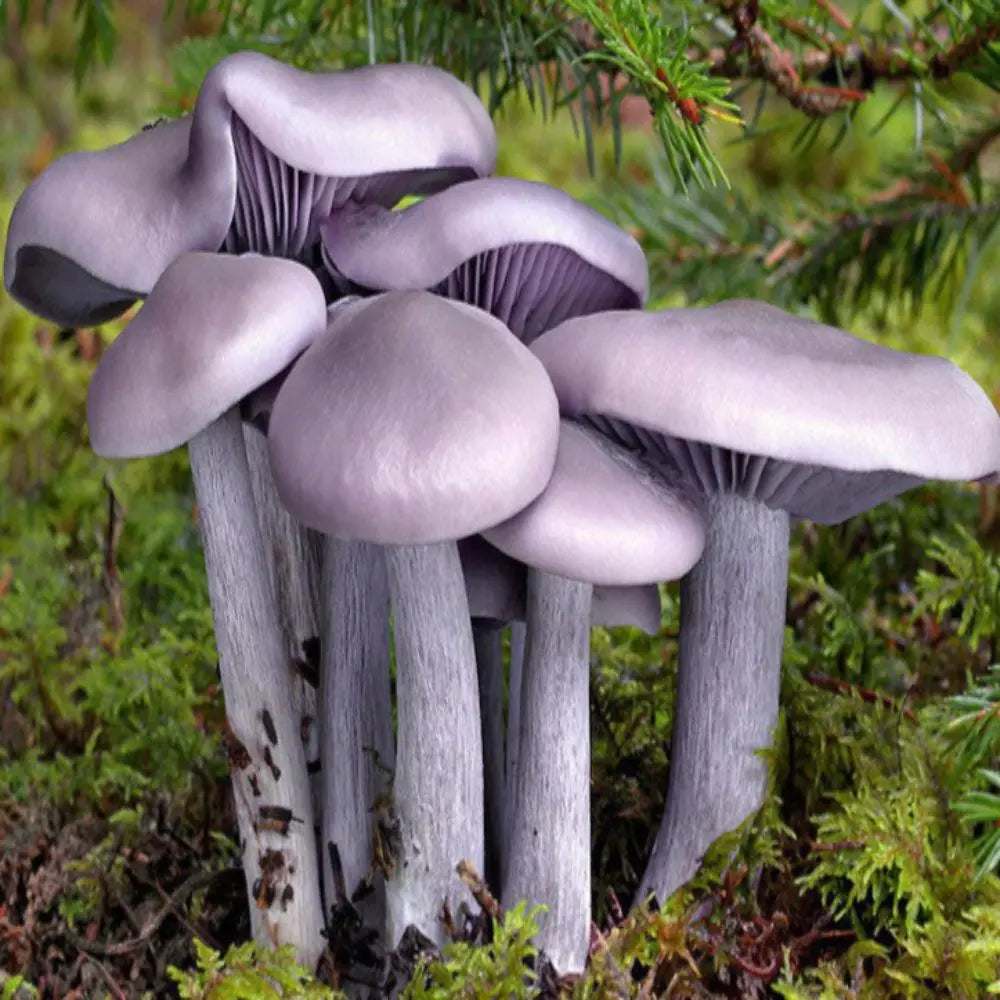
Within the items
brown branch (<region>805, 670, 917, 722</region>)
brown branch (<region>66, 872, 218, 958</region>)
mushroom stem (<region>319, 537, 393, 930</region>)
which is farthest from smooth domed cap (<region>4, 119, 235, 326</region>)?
brown branch (<region>805, 670, 917, 722</region>)

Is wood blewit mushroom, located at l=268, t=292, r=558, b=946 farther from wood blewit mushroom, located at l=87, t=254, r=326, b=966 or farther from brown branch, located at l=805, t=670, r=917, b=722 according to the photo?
→ brown branch, located at l=805, t=670, r=917, b=722

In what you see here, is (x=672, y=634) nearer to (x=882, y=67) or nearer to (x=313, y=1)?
(x=882, y=67)

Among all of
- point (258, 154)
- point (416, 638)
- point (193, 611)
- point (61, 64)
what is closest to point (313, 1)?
point (258, 154)

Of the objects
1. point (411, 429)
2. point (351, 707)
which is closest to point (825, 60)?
point (411, 429)

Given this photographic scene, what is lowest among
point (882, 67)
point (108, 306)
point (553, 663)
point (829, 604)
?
point (829, 604)

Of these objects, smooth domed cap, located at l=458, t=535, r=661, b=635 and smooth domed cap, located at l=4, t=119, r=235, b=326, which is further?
smooth domed cap, located at l=458, t=535, r=661, b=635

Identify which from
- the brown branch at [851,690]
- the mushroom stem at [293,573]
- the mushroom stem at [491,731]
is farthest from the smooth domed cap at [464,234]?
the brown branch at [851,690]

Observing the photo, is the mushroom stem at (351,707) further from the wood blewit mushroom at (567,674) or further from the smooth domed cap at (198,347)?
the smooth domed cap at (198,347)
